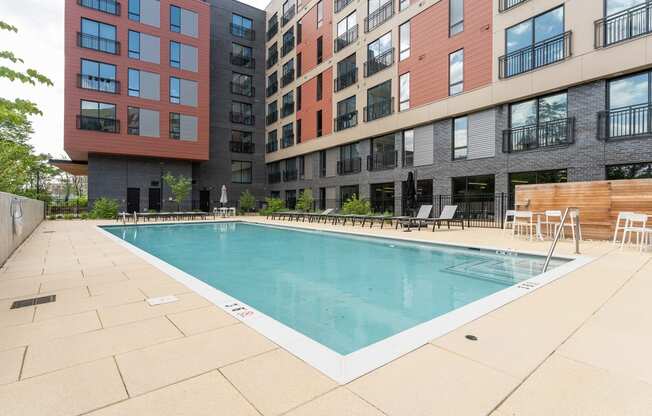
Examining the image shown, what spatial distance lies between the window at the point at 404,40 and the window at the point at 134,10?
58.2ft

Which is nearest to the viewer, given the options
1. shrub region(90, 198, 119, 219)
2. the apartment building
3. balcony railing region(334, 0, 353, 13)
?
the apartment building

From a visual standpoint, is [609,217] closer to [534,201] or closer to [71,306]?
[534,201]

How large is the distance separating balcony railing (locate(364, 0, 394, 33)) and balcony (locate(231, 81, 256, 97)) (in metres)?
13.2

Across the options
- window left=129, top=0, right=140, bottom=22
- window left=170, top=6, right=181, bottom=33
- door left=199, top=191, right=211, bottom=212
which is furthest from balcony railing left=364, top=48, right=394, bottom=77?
window left=129, top=0, right=140, bottom=22

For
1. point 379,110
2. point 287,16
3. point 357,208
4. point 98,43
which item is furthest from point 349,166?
point 98,43

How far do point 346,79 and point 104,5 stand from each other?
53.9 feet

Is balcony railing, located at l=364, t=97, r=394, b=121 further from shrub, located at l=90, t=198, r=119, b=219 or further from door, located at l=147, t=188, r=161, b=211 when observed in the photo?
shrub, located at l=90, t=198, r=119, b=219

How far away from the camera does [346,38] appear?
20.7 m

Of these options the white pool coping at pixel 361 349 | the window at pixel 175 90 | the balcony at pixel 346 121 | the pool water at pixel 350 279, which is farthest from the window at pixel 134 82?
the white pool coping at pixel 361 349

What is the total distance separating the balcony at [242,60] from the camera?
27955 millimetres

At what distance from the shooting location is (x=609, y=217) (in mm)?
8305

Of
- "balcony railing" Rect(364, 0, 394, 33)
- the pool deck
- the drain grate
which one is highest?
"balcony railing" Rect(364, 0, 394, 33)

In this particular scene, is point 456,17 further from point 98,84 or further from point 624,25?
point 98,84

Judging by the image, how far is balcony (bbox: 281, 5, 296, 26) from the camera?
26.2 meters
